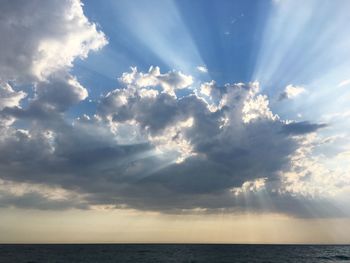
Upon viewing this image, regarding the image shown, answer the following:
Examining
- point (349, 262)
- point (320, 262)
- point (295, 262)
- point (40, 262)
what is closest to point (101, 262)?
point (40, 262)

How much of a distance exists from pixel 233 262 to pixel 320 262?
32.2 m

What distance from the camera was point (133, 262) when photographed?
13525 cm

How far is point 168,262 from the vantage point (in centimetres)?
13500

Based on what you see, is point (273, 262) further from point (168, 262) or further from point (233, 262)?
point (168, 262)

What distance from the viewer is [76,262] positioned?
132750 millimetres

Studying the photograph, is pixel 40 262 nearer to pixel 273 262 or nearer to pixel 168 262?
pixel 168 262

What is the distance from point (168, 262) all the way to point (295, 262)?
45.7 metres

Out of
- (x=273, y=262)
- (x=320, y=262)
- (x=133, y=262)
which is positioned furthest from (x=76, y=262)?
(x=320, y=262)

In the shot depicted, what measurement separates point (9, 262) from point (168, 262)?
55.4m

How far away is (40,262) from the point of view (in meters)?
129

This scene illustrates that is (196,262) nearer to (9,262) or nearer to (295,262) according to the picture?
(295,262)

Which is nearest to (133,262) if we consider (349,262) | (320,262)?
(320,262)

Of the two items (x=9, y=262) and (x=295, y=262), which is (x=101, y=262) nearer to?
(x=9, y=262)

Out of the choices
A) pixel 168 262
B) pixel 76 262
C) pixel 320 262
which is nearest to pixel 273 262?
pixel 320 262
